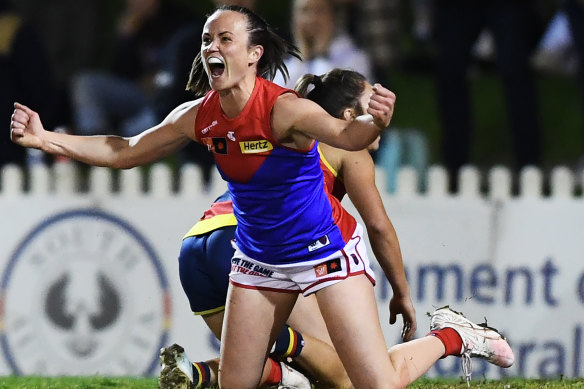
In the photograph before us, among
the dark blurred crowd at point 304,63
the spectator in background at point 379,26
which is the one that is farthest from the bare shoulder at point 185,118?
the spectator in background at point 379,26

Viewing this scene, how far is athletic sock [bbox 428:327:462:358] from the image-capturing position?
6578 mm

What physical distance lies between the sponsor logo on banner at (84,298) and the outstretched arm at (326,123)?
448 centimetres

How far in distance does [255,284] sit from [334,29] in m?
4.85

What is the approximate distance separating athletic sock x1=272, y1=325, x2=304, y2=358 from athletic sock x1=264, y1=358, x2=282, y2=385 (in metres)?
0.05

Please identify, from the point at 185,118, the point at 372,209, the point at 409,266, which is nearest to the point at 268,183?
the point at 185,118

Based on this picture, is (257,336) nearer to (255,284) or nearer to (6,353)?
(255,284)

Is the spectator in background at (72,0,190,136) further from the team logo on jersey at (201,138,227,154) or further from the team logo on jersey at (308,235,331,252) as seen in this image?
the team logo on jersey at (308,235,331,252)

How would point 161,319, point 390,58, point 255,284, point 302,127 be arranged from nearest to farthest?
point 302,127
point 255,284
point 161,319
point 390,58

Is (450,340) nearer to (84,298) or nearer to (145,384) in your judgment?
(145,384)

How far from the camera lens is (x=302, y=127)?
5633mm

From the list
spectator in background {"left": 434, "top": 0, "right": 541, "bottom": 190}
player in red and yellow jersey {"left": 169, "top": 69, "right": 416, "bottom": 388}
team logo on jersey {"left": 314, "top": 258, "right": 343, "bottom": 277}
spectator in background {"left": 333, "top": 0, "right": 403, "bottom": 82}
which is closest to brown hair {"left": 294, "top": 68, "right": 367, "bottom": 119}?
player in red and yellow jersey {"left": 169, "top": 69, "right": 416, "bottom": 388}

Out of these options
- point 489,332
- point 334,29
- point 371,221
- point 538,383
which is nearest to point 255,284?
point 371,221

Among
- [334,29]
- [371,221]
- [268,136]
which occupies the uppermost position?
[334,29]

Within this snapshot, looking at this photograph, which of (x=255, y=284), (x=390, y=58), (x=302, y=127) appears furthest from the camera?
(x=390, y=58)
